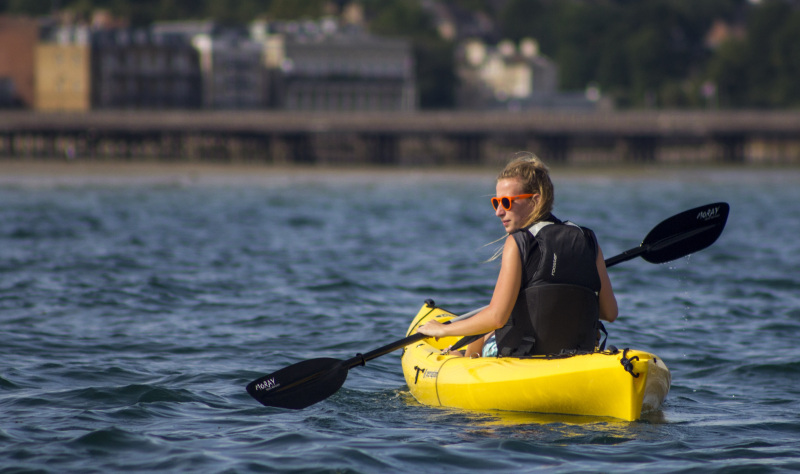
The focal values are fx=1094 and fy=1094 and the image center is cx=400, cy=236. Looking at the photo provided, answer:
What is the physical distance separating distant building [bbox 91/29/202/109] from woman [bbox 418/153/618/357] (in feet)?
290

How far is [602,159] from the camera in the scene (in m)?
84.4

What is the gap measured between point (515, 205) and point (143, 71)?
91.1m

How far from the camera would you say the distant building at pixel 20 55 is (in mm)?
90875

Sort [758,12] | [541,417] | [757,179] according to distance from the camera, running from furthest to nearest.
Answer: [758,12], [757,179], [541,417]

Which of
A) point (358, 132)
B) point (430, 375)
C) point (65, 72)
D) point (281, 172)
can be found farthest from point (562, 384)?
point (65, 72)

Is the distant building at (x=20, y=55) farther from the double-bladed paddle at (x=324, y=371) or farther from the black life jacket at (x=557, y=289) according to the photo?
the black life jacket at (x=557, y=289)

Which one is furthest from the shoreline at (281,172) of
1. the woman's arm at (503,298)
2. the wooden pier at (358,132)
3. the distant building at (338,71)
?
the woman's arm at (503,298)

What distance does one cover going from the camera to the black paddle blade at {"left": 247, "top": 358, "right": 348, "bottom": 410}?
7.69m

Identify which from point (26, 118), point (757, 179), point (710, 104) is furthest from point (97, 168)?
point (710, 104)

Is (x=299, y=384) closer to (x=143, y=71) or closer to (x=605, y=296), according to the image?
(x=605, y=296)

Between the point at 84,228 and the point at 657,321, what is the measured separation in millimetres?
16039

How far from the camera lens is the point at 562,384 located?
22.4ft

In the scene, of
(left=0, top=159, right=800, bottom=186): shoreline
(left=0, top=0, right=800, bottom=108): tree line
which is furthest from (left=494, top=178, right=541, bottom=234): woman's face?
(left=0, top=0, right=800, bottom=108): tree line

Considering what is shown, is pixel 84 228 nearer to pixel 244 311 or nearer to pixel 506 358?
pixel 244 311
